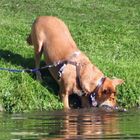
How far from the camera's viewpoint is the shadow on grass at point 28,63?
12.3 metres

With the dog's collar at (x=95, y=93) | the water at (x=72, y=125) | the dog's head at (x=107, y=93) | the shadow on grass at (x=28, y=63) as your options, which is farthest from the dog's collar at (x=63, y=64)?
the water at (x=72, y=125)

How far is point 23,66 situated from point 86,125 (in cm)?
428

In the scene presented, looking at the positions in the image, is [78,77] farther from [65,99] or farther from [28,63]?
[28,63]

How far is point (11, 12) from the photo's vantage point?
19547 millimetres

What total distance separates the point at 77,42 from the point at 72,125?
7.15 meters

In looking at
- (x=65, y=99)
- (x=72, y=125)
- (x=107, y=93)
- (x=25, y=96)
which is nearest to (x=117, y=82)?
(x=107, y=93)

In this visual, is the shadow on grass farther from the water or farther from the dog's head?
the water

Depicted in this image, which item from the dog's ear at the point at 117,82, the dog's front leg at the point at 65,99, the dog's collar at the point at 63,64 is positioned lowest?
the dog's front leg at the point at 65,99

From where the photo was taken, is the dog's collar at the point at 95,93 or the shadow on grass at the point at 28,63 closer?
the dog's collar at the point at 95,93

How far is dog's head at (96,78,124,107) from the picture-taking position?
11.8 m

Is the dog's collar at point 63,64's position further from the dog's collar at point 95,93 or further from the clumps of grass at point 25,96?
the dog's collar at point 95,93

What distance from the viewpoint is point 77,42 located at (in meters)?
15.9

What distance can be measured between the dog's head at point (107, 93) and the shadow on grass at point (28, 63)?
86 centimetres

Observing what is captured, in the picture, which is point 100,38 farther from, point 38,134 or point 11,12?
point 38,134
